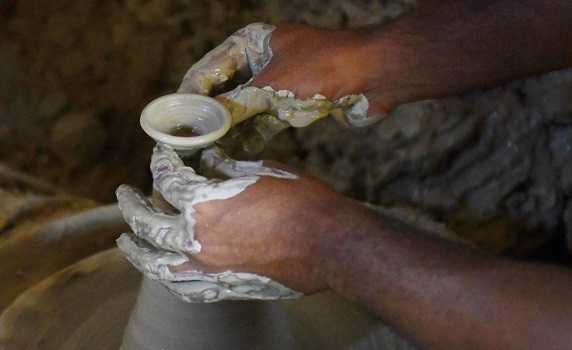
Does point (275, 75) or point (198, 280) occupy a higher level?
point (275, 75)

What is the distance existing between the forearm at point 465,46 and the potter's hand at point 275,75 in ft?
0.32

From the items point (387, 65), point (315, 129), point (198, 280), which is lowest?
point (315, 129)

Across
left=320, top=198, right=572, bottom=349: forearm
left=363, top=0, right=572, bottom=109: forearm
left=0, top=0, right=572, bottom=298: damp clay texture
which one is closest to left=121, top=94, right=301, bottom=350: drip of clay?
left=320, top=198, right=572, bottom=349: forearm

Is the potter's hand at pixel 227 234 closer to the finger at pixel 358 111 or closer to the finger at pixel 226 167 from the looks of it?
the finger at pixel 226 167

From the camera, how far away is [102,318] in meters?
1.23

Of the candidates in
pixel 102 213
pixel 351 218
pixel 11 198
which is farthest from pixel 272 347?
pixel 11 198

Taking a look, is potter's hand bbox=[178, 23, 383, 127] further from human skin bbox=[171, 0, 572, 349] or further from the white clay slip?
the white clay slip

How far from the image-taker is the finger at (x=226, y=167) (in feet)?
2.97

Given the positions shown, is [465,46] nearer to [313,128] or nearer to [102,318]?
[313,128]

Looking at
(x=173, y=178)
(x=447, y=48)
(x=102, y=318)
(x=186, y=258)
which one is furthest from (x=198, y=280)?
(x=447, y=48)

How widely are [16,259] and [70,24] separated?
60 centimetres

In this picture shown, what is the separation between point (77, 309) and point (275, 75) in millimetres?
614

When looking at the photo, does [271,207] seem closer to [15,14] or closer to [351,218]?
[351,218]

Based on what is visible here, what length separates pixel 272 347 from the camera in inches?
41.1
